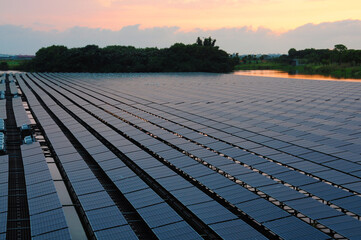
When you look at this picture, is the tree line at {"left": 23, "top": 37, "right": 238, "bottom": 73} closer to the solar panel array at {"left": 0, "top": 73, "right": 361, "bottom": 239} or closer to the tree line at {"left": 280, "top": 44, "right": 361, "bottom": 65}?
the tree line at {"left": 280, "top": 44, "right": 361, "bottom": 65}

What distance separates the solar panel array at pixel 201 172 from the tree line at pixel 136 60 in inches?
2953

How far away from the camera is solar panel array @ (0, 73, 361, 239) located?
15.3 meters

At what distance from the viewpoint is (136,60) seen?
384ft

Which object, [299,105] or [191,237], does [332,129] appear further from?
[191,237]

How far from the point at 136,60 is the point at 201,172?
328 feet

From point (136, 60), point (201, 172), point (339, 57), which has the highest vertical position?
point (339, 57)

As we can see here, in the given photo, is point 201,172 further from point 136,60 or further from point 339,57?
point 339,57

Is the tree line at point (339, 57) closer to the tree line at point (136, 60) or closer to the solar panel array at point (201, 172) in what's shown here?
the tree line at point (136, 60)

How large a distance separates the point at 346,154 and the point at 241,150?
6.85 m

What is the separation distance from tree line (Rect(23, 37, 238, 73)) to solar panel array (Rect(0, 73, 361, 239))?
246 ft

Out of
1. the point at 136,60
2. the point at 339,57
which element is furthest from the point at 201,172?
the point at 339,57

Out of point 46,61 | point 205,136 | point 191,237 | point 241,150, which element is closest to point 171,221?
point 191,237

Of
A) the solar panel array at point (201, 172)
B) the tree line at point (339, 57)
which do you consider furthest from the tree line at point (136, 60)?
the solar panel array at point (201, 172)

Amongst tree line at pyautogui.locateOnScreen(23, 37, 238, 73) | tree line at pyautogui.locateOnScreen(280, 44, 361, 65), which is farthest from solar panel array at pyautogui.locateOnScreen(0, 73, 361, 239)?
tree line at pyautogui.locateOnScreen(280, 44, 361, 65)
